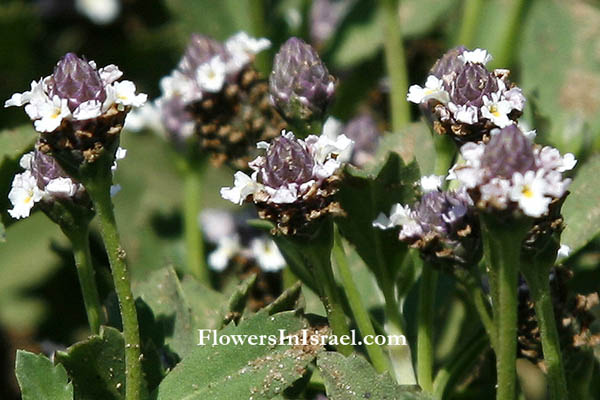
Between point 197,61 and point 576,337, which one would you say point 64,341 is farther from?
point 576,337

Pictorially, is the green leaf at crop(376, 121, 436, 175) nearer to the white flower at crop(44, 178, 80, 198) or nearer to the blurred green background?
the blurred green background

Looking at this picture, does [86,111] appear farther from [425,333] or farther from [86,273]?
[425,333]

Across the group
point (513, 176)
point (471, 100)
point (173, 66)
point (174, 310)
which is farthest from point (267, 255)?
point (173, 66)

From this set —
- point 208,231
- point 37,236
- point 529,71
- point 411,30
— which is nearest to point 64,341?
point 37,236

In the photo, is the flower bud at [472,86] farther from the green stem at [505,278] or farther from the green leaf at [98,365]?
the green leaf at [98,365]

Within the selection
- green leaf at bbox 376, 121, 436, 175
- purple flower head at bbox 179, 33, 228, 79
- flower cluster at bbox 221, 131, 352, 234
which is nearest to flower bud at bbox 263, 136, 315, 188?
flower cluster at bbox 221, 131, 352, 234
